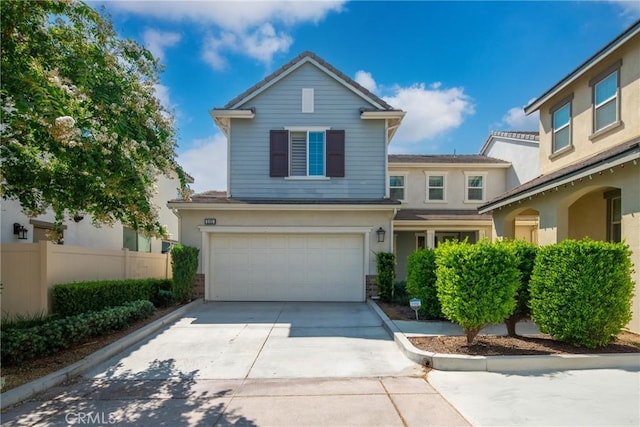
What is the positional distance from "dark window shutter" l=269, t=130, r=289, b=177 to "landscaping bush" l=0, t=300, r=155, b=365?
243 inches

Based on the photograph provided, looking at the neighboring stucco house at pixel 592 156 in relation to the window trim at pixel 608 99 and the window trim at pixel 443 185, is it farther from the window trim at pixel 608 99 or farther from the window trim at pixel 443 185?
the window trim at pixel 443 185

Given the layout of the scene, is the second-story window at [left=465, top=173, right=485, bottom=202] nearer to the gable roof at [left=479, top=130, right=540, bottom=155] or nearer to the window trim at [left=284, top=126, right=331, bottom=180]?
the gable roof at [left=479, top=130, right=540, bottom=155]

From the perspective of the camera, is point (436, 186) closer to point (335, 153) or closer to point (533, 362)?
point (335, 153)

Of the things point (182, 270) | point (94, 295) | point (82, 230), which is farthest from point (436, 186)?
point (82, 230)

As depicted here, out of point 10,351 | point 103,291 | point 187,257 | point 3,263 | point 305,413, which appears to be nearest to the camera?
point 305,413

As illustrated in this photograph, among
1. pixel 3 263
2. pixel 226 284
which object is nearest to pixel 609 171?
pixel 226 284

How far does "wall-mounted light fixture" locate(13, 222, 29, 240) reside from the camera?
10.2 meters

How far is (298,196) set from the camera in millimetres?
12555

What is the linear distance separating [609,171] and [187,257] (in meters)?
10.4

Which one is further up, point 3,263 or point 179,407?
point 3,263

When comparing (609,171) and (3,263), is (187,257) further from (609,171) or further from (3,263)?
(609,171)

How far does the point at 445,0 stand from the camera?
900cm

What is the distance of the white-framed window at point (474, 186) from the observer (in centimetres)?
1761

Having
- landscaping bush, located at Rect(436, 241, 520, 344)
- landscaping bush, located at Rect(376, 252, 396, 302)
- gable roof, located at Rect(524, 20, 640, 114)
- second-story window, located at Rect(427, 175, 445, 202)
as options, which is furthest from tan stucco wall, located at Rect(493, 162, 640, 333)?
second-story window, located at Rect(427, 175, 445, 202)
